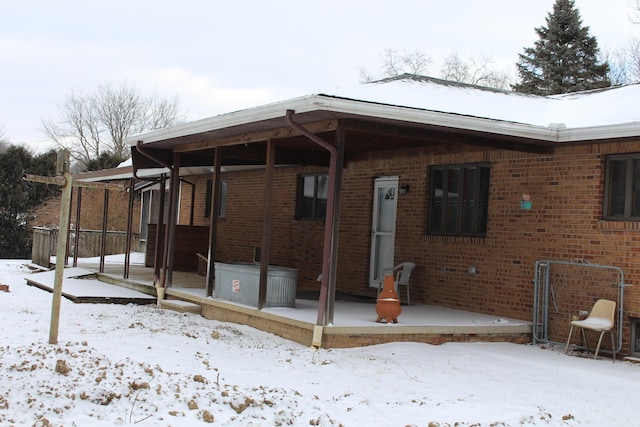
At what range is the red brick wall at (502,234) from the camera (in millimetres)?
8688

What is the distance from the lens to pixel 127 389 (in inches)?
217

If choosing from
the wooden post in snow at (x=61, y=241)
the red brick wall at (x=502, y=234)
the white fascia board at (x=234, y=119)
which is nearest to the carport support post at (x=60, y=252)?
the wooden post in snow at (x=61, y=241)

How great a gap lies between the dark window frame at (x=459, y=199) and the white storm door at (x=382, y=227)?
2.67ft

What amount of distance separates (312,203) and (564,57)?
2045cm

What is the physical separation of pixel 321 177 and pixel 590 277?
19.5ft

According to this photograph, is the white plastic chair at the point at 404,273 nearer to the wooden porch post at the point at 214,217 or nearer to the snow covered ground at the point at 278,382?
the snow covered ground at the point at 278,382

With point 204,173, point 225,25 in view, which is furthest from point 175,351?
point 225,25

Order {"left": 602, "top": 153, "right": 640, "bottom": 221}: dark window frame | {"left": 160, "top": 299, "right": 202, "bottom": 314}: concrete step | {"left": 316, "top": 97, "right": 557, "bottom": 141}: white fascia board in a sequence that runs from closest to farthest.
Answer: {"left": 316, "top": 97, "right": 557, "bottom": 141}: white fascia board
{"left": 602, "top": 153, "right": 640, "bottom": 221}: dark window frame
{"left": 160, "top": 299, "right": 202, "bottom": 314}: concrete step

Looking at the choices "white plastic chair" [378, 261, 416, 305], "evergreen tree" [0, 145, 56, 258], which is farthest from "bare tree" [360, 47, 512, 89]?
"white plastic chair" [378, 261, 416, 305]

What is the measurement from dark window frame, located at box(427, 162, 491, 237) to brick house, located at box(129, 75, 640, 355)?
2 centimetres

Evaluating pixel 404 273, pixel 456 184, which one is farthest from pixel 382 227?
pixel 456 184

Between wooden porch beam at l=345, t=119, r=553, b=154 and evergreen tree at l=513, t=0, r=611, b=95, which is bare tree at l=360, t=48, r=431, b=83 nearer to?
evergreen tree at l=513, t=0, r=611, b=95

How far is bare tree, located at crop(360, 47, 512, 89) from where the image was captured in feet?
133

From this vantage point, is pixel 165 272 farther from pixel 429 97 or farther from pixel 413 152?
pixel 429 97
